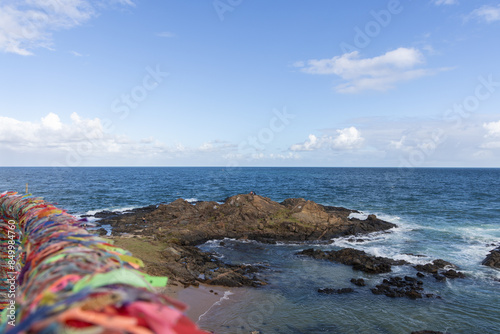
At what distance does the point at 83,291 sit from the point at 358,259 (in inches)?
788

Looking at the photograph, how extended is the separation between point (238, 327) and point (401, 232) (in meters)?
22.0

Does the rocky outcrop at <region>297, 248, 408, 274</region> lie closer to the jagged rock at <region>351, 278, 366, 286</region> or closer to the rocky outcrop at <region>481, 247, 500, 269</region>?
the jagged rock at <region>351, 278, 366, 286</region>

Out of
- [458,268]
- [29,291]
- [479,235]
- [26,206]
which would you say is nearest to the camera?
[29,291]

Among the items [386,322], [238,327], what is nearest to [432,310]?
[386,322]

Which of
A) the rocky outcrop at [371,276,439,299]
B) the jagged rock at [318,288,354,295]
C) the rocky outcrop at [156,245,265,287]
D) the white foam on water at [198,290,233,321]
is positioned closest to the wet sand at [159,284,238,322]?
the white foam on water at [198,290,233,321]

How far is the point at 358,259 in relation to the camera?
61.7 feet

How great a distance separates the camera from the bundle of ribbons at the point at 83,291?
0.95 meters

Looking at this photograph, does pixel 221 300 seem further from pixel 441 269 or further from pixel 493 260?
pixel 493 260

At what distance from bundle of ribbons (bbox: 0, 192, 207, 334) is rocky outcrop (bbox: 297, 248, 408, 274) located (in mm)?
18129

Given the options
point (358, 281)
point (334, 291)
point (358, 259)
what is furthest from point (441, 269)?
point (334, 291)

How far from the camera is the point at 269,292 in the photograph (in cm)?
1412

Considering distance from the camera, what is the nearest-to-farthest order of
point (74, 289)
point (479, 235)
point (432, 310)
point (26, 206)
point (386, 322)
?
point (74, 289)
point (26, 206)
point (386, 322)
point (432, 310)
point (479, 235)

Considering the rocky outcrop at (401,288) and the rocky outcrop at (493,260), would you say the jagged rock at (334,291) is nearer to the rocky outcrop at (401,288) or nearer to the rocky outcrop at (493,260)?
the rocky outcrop at (401,288)

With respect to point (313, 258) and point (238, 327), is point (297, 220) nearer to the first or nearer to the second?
point (313, 258)
